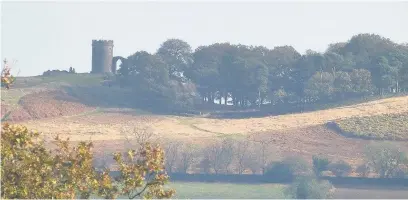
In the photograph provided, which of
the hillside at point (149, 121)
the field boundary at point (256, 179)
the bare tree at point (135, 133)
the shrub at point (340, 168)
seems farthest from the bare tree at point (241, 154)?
the bare tree at point (135, 133)

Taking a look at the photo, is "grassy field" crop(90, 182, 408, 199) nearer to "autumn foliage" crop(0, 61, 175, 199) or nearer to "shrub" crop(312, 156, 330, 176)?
"shrub" crop(312, 156, 330, 176)

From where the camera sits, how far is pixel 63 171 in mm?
18312

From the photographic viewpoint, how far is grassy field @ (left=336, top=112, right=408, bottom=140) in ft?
296

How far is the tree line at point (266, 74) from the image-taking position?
109688mm

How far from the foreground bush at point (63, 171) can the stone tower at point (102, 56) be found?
10708cm

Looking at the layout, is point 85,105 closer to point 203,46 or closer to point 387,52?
point 203,46

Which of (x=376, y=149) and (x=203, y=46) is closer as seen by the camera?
(x=376, y=149)

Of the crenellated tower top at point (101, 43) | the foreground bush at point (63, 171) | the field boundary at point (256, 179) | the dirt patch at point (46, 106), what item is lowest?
the field boundary at point (256, 179)

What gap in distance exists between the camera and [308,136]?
301 feet

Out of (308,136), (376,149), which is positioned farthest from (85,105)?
(376,149)

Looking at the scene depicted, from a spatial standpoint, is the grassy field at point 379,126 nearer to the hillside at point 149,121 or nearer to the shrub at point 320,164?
the hillside at point 149,121

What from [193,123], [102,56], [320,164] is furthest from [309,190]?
[102,56]

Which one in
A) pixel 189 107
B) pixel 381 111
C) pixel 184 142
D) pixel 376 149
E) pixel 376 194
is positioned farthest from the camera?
pixel 189 107

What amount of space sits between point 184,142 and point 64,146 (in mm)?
67288
